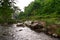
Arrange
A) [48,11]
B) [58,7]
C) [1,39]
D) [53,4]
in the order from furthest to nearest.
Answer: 1. [48,11]
2. [53,4]
3. [58,7]
4. [1,39]

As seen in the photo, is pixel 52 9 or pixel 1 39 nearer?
pixel 1 39

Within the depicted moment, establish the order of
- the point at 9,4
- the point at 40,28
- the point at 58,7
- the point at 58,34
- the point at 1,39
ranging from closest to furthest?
the point at 9,4 → the point at 1,39 → the point at 58,34 → the point at 40,28 → the point at 58,7

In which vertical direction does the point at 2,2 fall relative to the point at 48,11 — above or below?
above

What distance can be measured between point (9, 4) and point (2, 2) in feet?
2.26

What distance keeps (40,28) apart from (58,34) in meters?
8.45

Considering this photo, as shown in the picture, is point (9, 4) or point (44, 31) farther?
point (44, 31)

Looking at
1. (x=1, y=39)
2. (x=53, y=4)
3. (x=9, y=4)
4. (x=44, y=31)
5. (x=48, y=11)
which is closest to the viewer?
(x=9, y=4)

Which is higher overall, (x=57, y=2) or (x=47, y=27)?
(x=57, y=2)

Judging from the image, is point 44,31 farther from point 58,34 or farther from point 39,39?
point 39,39

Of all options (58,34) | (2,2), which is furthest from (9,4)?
(58,34)

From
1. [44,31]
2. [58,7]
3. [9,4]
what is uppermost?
[9,4]

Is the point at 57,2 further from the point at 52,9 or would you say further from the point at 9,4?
the point at 9,4

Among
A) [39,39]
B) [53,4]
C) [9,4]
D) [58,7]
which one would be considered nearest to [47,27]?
[39,39]

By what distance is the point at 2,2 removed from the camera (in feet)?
42.9
